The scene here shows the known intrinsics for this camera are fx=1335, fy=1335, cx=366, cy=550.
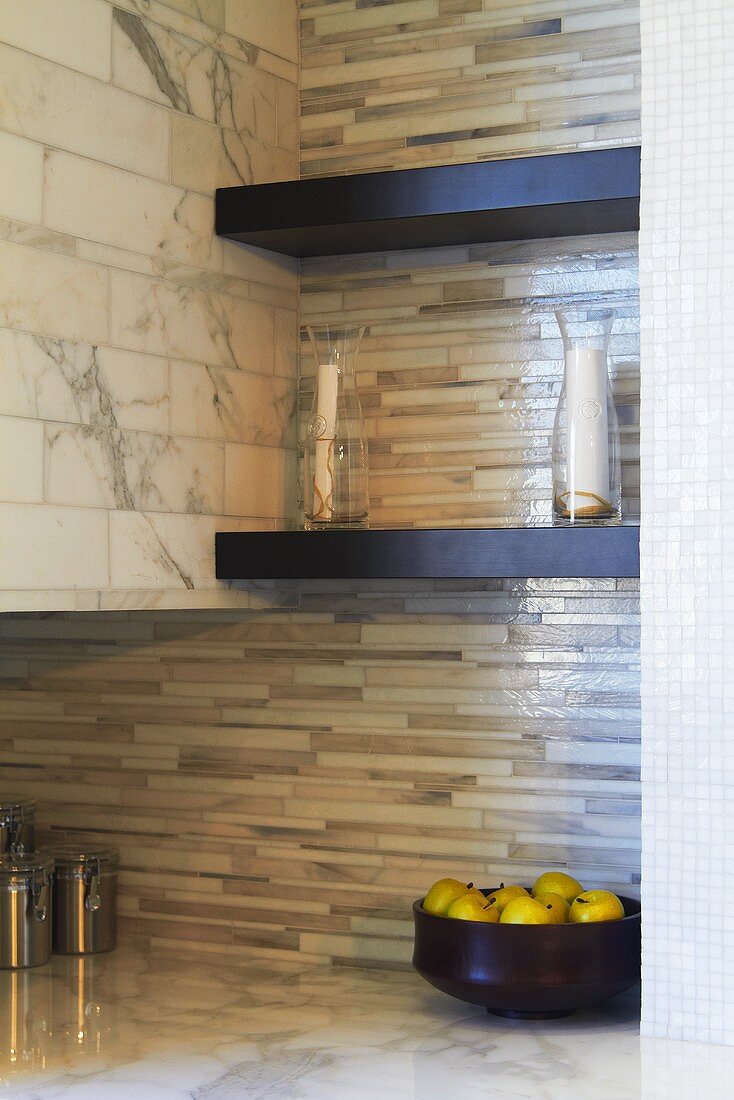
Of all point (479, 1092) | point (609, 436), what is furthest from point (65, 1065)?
point (609, 436)

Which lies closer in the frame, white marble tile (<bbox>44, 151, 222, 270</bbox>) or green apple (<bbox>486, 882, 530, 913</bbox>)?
white marble tile (<bbox>44, 151, 222, 270</bbox>)

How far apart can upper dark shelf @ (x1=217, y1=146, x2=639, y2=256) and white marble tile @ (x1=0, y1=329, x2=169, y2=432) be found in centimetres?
27

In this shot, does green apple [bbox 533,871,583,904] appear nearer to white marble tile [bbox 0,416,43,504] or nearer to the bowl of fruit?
the bowl of fruit

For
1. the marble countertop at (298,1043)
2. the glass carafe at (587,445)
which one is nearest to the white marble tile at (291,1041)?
the marble countertop at (298,1043)

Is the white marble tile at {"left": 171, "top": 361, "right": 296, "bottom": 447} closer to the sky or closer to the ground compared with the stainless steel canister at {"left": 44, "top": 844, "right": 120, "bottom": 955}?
closer to the sky

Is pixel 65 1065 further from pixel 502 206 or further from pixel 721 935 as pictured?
pixel 502 206

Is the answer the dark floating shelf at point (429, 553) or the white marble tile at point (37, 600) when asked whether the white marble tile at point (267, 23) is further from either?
the white marble tile at point (37, 600)

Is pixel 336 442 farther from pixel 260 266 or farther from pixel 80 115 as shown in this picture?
pixel 80 115

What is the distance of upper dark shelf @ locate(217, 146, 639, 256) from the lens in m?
1.59

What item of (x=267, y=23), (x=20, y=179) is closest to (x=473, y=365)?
(x=267, y=23)

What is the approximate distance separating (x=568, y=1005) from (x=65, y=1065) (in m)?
0.58

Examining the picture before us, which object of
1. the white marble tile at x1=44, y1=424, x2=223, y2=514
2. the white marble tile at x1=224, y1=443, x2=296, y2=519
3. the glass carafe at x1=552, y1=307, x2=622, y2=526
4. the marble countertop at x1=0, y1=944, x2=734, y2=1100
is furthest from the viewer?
the white marble tile at x1=224, y1=443, x2=296, y2=519

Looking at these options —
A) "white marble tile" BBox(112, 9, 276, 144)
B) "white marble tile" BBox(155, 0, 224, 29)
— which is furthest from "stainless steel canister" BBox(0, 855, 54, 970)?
"white marble tile" BBox(155, 0, 224, 29)

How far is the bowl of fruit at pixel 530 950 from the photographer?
5.08 feet
